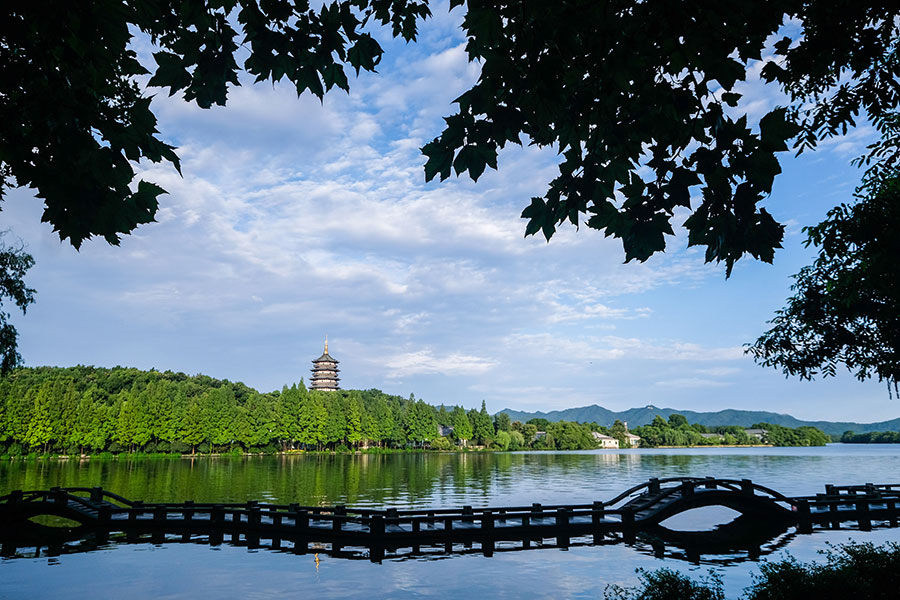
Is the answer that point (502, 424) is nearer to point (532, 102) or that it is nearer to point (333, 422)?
point (333, 422)

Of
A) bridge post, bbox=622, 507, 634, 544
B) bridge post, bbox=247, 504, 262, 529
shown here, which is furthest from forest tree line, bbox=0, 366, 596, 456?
bridge post, bbox=622, 507, 634, 544

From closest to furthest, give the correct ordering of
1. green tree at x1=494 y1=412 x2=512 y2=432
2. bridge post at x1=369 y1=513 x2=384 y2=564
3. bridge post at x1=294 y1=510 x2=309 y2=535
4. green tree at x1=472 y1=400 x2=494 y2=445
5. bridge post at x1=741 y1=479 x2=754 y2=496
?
bridge post at x1=369 y1=513 x2=384 y2=564, bridge post at x1=294 y1=510 x2=309 y2=535, bridge post at x1=741 y1=479 x2=754 y2=496, green tree at x1=472 y1=400 x2=494 y2=445, green tree at x1=494 y1=412 x2=512 y2=432

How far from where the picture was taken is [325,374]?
154125mm

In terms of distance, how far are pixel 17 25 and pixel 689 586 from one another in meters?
10.9

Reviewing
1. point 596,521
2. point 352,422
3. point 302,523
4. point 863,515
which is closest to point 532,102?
point 302,523

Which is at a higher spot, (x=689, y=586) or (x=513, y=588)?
(x=689, y=586)

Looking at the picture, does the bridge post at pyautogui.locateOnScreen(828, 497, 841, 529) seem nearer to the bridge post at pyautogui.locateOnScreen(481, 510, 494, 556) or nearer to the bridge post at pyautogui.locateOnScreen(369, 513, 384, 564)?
the bridge post at pyautogui.locateOnScreen(481, 510, 494, 556)

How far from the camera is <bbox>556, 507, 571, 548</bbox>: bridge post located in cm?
2081

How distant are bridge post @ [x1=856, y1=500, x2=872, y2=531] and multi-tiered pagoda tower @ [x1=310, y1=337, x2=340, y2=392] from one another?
5407 inches

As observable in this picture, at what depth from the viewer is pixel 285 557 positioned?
18.9 m

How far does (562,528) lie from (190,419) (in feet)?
252

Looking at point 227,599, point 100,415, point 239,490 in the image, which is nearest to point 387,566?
point 227,599

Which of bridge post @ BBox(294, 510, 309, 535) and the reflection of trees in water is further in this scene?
bridge post @ BBox(294, 510, 309, 535)

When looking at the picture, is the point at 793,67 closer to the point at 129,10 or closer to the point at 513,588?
the point at 129,10
